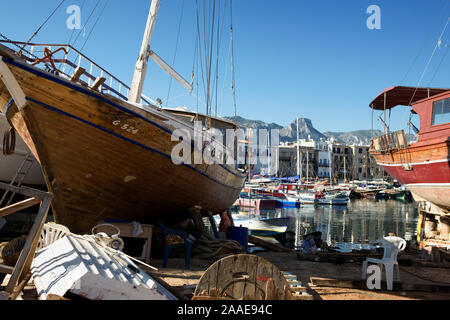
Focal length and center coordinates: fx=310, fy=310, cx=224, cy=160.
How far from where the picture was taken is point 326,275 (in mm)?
7340

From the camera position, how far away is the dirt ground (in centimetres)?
560

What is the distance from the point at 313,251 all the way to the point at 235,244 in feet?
10.6

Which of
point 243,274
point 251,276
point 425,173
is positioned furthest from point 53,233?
point 425,173

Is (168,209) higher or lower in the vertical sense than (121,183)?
lower

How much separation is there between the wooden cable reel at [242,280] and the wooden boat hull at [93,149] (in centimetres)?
404

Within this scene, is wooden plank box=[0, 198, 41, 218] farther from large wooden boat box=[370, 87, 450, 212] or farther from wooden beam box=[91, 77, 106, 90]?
large wooden boat box=[370, 87, 450, 212]

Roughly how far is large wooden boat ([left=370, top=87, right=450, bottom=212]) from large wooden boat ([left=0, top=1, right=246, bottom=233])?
973 cm

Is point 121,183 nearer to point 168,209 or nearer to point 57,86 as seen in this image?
point 168,209

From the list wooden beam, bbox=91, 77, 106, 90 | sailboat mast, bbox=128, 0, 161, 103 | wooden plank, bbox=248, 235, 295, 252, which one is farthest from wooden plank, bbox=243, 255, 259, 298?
wooden plank, bbox=248, 235, 295, 252

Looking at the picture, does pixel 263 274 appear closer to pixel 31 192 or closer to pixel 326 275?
pixel 31 192

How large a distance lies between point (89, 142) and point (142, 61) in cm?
318

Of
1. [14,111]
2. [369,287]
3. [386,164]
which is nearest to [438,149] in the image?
[386,164]

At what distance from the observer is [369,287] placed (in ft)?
19.8
